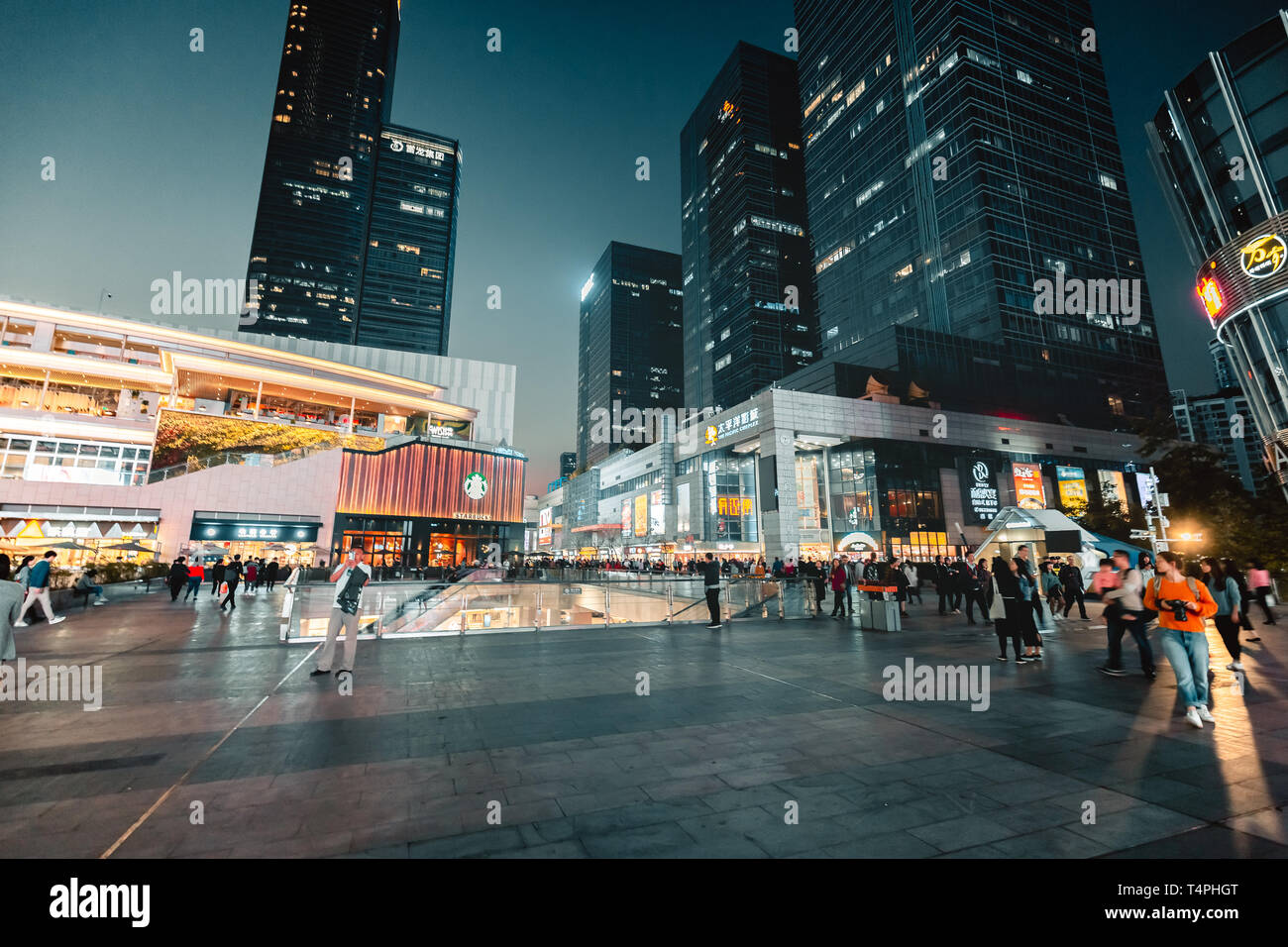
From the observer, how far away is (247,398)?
46406 millimetres

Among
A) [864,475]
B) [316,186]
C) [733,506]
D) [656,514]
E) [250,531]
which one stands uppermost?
[316,186]

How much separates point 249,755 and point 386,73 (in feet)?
594

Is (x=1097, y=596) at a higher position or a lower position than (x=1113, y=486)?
lower

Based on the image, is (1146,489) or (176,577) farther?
Answer: (1146,489)

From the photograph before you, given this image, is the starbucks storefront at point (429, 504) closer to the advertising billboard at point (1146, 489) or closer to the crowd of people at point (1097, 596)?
the crowd of people at point (1097, 596)

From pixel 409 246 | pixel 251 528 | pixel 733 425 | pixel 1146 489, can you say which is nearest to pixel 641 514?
pixel 733 425

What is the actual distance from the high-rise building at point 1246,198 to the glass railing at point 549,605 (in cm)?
2718

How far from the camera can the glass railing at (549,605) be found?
11594mm

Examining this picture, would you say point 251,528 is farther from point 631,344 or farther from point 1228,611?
point 631,344

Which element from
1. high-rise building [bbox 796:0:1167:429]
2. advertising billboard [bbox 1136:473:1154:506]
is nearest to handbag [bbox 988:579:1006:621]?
advertising billboard [bbox 1136:473:1154:506]

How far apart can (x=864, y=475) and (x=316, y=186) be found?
128 meters

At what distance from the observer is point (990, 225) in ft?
214

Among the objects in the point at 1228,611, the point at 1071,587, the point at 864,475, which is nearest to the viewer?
the point at 1228,611
